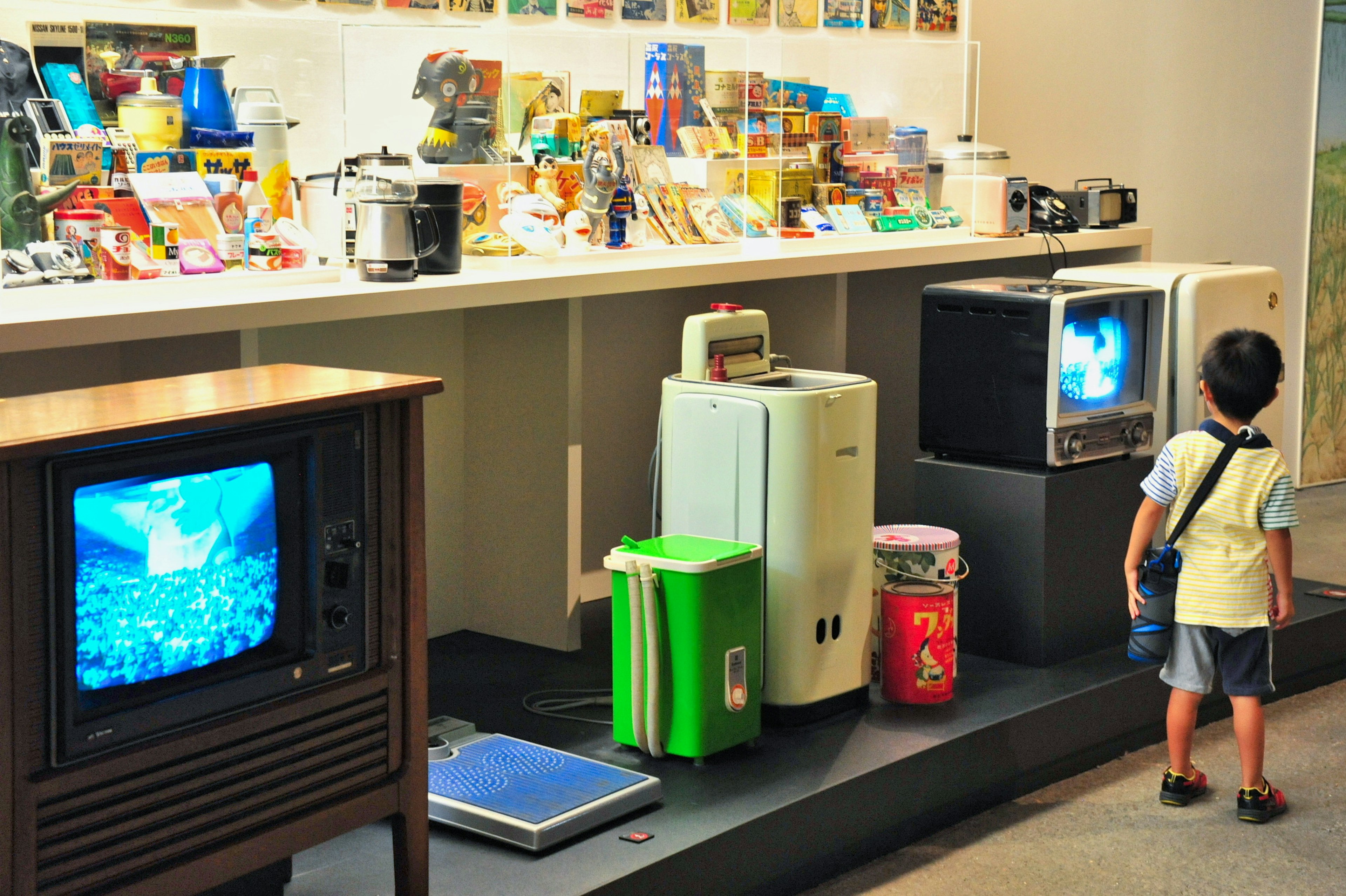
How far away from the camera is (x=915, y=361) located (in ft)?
18.4

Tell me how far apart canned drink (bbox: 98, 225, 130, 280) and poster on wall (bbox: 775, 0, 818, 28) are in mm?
2865

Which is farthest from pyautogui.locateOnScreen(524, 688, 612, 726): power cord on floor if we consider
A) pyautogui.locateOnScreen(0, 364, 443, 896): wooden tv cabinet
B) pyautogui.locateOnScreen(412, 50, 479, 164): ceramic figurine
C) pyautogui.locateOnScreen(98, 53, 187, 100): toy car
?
pyautogui.locateOnScreen(98, 53, 187, 100): toy car

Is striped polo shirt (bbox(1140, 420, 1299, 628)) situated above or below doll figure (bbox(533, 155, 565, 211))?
below

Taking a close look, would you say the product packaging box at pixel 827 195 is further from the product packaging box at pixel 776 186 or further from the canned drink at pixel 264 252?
the canned drink at pixel 264 252

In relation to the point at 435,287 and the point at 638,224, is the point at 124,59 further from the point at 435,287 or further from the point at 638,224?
the point at 638,224

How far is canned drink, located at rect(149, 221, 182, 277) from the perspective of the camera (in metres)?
3.32

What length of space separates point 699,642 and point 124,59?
192 centimetres

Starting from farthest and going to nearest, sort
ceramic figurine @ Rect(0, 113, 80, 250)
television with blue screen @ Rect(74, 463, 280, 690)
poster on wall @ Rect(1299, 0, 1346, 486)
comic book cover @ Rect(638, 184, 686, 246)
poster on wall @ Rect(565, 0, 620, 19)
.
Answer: poster on wall @ Rect(1299, 0, 1346, 486) < poster on wall @ Rect(565, 0, 620, 19) < comic book cover @ Rect(638, 184, 686, 246) < ceramic figurine @ Rect(0, 113, 80, 250) < television with blue screen @ Rect(74, 463, 280, 690)

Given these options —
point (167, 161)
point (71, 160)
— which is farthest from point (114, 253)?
point (167, 161)

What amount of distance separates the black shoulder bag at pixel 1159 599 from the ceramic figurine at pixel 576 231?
1714 mm

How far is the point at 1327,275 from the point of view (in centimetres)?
741

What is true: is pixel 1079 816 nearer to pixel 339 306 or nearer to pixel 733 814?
pixel 733 814

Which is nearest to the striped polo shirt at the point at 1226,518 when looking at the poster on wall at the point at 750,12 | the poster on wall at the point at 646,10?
the poster on wall at the point at 646,10

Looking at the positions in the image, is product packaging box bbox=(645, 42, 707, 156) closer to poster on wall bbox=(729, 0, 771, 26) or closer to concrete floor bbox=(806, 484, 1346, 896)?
poster on wall bbox=(729, 0, 771, 26)
